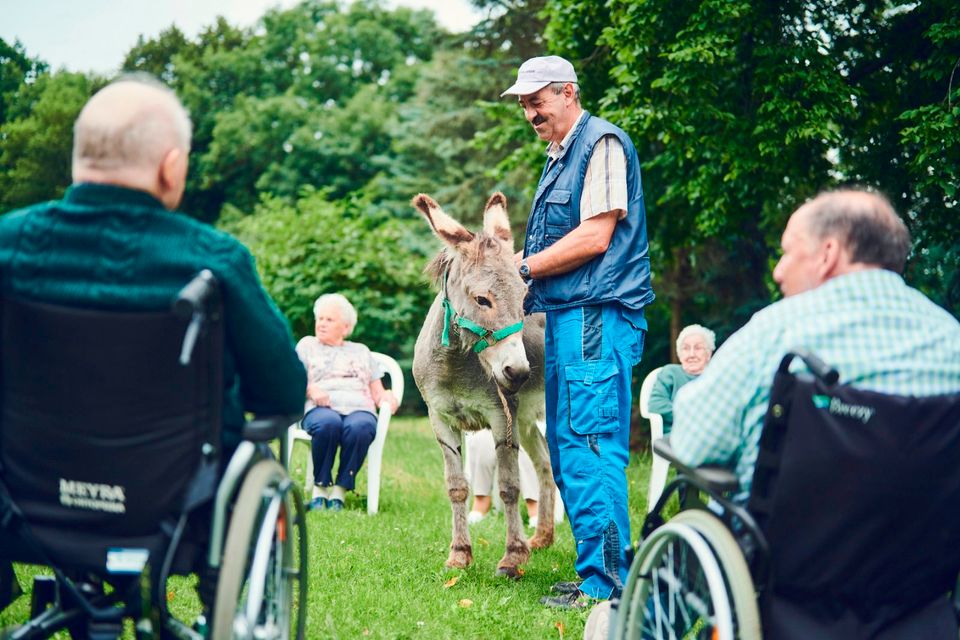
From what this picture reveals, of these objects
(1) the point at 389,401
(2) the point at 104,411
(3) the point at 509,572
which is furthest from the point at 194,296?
(1) the point at 389,401

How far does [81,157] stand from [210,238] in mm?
419

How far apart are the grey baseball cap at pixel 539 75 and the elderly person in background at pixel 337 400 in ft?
12.3

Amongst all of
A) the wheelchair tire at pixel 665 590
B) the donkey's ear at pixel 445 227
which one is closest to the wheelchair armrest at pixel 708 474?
the wheelchair tire at pixel 665 590

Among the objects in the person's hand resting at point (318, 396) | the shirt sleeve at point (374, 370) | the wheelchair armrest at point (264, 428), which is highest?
the wheelchair armrest at point (264, 428)

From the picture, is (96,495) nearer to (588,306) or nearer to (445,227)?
(588,306)

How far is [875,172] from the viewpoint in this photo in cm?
1133

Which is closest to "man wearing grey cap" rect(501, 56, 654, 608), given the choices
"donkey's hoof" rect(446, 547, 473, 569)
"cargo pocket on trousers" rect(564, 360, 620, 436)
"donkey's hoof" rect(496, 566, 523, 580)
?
"cargo pocket on trousers" rect(564, 360, 620, 436)

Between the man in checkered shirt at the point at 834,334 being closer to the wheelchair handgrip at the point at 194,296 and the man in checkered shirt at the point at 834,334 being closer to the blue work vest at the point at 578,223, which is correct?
the wheelchair handgrip at the point at 194,296

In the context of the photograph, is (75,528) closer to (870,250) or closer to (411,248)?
(870,250)

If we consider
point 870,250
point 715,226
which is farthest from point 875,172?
point 870,250

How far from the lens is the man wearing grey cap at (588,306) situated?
4551 millimetres

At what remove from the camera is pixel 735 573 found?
7.61ft

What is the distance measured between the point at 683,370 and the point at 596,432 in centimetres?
351

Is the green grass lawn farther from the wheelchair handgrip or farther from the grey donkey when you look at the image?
the wheelchair handgrip
